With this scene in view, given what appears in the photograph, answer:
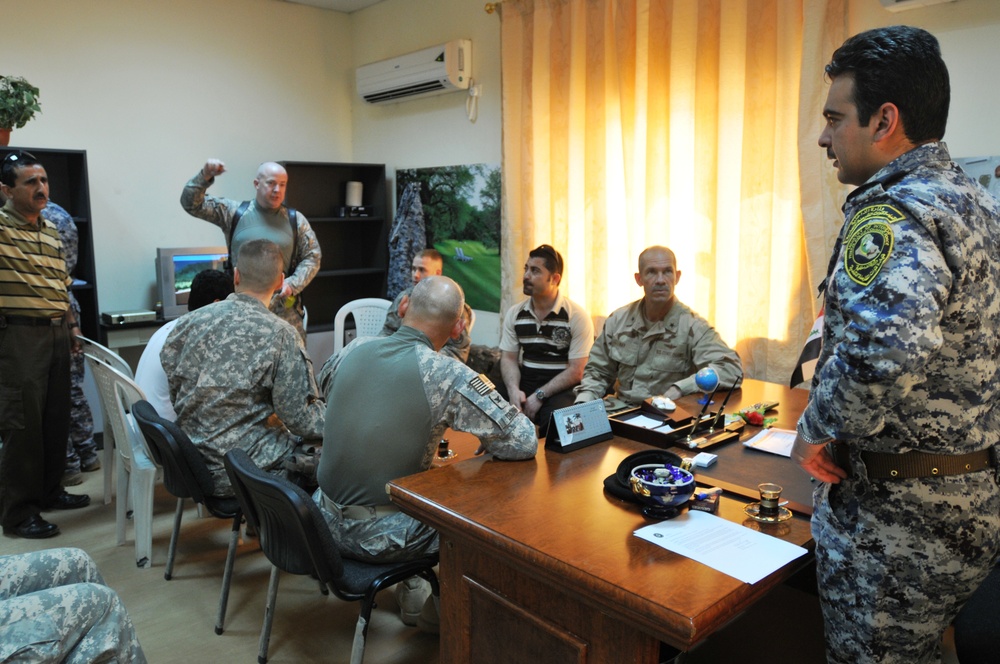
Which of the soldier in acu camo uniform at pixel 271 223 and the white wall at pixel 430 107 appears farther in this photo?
the white wall at pixel 430 107

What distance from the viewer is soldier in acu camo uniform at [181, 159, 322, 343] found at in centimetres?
412

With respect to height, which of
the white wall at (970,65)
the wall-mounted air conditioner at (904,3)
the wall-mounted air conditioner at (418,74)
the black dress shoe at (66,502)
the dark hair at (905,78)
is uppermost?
the wall-mounted air conditioner at (418,74)

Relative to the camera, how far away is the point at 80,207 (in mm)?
4375

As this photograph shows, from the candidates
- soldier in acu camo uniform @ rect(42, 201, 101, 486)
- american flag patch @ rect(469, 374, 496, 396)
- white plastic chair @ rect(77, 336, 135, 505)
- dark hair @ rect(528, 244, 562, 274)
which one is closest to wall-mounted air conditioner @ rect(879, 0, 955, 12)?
dark hair @ rect(528, 244, 562, 274)

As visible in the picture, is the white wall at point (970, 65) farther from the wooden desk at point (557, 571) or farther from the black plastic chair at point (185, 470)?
the black plastic chair at point (185, 470)

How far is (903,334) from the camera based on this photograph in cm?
113

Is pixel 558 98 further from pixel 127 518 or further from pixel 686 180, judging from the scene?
pixel 127 518

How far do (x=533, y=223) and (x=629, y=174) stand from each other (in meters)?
0.73

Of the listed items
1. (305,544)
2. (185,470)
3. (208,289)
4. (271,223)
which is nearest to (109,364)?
(208,289)

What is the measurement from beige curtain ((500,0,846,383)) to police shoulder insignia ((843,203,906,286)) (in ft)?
6.74

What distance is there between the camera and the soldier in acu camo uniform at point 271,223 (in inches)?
162

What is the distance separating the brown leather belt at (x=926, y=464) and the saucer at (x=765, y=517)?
36 cm

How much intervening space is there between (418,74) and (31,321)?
2917 millimetres

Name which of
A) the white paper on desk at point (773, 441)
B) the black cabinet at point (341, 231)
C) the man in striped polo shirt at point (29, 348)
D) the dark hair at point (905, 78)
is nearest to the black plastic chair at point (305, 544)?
the white paper on desk at point (773, 441)
